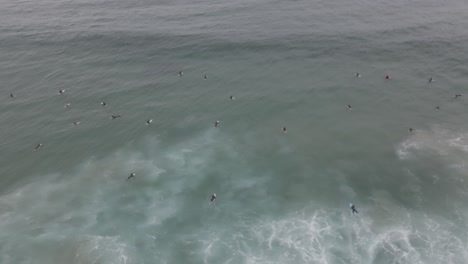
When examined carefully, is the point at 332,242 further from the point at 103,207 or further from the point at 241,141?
the point at 103,207

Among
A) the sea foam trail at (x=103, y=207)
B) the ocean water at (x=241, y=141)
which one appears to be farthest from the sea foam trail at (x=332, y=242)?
the sea foam trail at (x=103, y=207)

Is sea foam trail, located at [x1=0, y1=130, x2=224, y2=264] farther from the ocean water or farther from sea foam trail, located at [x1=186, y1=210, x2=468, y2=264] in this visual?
sea foam trail, located at [x1=186, y1=210, x2=468, y2=264]

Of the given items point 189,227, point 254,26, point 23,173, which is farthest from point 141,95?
point 254,26

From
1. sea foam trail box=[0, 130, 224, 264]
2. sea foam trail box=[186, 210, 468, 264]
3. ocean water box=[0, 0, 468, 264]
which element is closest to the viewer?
sea foam trail box=[186, 210, 468, 264]

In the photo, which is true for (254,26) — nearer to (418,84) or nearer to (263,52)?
(263,52)

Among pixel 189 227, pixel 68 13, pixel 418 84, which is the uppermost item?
pixel 68 13

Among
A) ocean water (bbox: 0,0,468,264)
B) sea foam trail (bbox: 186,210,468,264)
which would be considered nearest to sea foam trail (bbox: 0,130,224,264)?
ocean water (bbox: 0,0,468,264)

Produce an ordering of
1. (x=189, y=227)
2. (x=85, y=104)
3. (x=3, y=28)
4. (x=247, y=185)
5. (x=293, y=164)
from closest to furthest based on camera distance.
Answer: (x=189, y=227), (x=247, y=185), (x=293, y=164), (x=85, y=104), (x=3, y=28)

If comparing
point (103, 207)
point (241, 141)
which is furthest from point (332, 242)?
point (103, 207)
